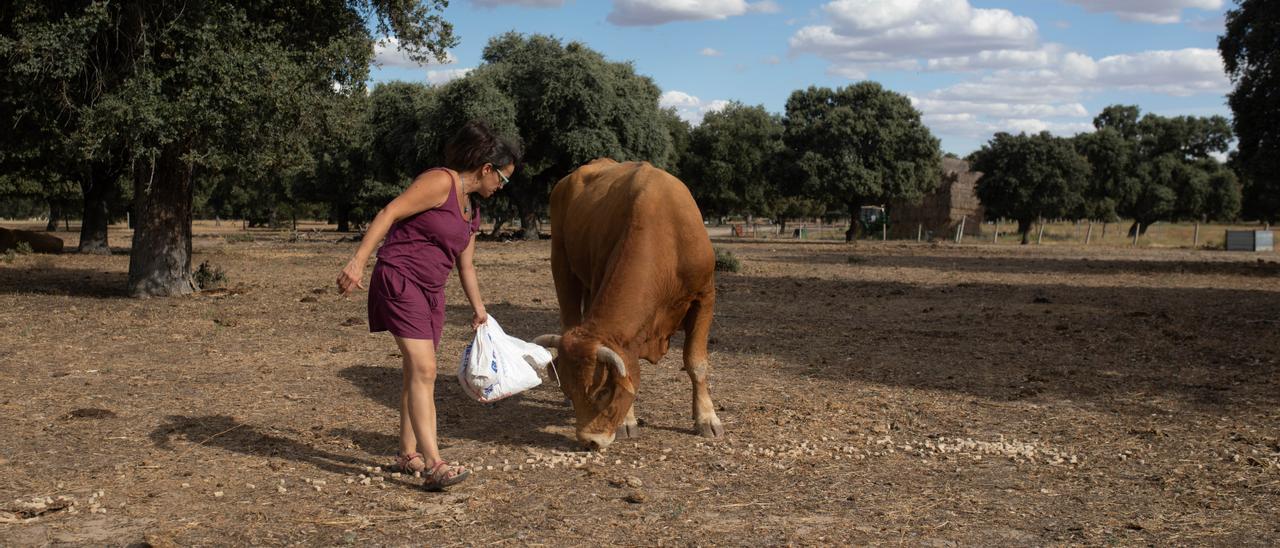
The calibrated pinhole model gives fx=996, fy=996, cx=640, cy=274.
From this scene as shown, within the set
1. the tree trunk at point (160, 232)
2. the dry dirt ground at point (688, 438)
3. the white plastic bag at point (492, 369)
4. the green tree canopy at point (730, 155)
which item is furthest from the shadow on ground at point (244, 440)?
the green tree canopy at point (730, 155)

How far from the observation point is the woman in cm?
541

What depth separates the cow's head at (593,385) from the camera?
6.20 m

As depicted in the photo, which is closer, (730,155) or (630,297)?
(630,297)

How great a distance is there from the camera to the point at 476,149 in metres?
5.68

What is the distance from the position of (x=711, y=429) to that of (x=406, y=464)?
222 cm

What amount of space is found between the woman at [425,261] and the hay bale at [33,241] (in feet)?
92.4

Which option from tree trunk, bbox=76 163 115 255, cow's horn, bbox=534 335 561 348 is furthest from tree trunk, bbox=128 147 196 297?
tree trunk, bbox=76 163 115 255

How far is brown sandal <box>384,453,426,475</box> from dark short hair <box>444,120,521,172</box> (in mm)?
1687

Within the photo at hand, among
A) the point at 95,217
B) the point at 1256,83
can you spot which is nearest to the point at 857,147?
the point at 1256,83

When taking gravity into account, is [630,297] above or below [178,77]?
below

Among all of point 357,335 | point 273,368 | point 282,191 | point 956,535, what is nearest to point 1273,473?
point 956,535

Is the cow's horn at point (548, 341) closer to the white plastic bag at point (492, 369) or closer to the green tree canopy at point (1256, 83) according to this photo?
the white plastic bag at point (492, 369)

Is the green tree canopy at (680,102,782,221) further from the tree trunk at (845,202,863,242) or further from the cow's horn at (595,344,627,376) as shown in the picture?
the cow's horn at (595,344,627,376)

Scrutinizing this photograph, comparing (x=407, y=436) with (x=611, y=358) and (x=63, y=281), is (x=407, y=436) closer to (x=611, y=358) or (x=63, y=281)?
(x=611, y=358)
